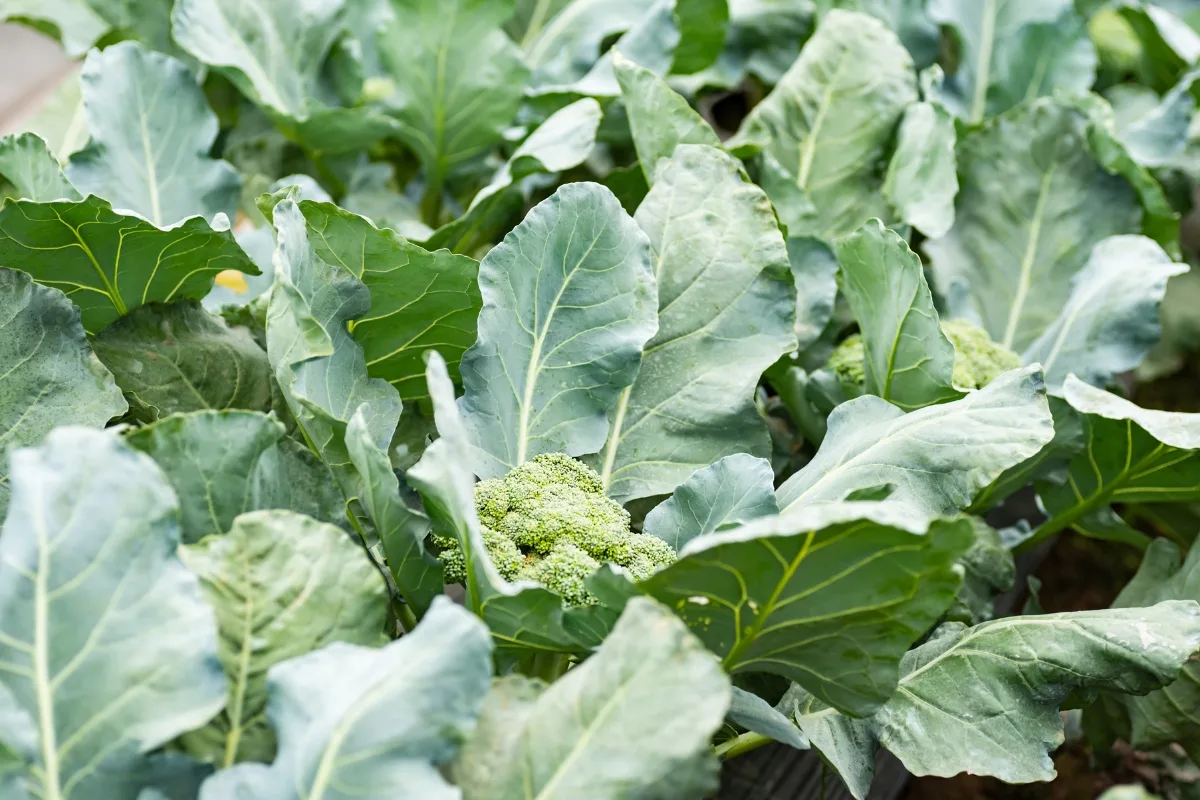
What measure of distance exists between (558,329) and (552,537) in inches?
6.6

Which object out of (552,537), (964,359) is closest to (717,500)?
(552,537)

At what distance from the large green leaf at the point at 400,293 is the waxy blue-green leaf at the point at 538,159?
18cm

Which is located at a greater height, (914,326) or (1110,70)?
(914,326)

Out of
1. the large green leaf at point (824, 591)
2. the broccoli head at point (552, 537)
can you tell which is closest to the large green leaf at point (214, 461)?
the broccoli head at point (552, 537)

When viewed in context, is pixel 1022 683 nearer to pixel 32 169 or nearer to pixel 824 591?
pixel 824 591

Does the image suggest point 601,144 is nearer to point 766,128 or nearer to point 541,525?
point 766,128

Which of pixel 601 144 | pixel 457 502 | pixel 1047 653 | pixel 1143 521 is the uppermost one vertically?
pixel 457 502

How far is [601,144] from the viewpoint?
126 cm

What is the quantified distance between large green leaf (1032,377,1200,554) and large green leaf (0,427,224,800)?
0.61 metres

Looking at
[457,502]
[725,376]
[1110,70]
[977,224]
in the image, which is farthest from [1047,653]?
[1110,70]

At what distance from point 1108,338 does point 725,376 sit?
378 millimetres

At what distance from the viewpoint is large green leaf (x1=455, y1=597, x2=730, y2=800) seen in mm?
528

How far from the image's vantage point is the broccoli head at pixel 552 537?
0.67m

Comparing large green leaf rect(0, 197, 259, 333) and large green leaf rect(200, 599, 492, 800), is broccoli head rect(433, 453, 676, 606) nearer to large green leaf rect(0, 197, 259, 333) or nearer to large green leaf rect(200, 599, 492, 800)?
large green leaf rect(200, 599, 492, 800)
